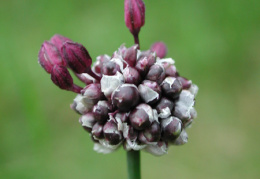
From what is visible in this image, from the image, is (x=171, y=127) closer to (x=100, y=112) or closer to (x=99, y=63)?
(x=100, y=112)

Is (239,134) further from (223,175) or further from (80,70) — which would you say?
(80,70)

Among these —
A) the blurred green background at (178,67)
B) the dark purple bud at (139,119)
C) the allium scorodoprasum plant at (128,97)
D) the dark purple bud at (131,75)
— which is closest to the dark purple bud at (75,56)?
the allium scorodoprasum plant at (128,97)

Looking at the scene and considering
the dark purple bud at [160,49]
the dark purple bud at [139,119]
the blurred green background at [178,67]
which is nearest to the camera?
the dark purple bud at [139,119]

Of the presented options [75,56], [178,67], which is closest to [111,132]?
[75,56]

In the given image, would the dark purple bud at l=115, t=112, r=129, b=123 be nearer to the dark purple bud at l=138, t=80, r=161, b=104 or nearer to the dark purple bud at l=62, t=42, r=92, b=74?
the dark purple bud at l=138, t=80, r=161, b=104

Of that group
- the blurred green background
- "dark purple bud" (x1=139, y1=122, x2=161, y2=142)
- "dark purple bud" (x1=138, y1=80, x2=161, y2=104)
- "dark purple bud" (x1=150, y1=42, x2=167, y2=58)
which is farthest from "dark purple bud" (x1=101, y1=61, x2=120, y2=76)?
the blurred green background

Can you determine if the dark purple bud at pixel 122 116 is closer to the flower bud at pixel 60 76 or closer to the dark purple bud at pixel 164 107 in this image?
the dark purple bud at pixel 164 107

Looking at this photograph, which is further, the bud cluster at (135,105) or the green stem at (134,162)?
the green stem at (134,162)
